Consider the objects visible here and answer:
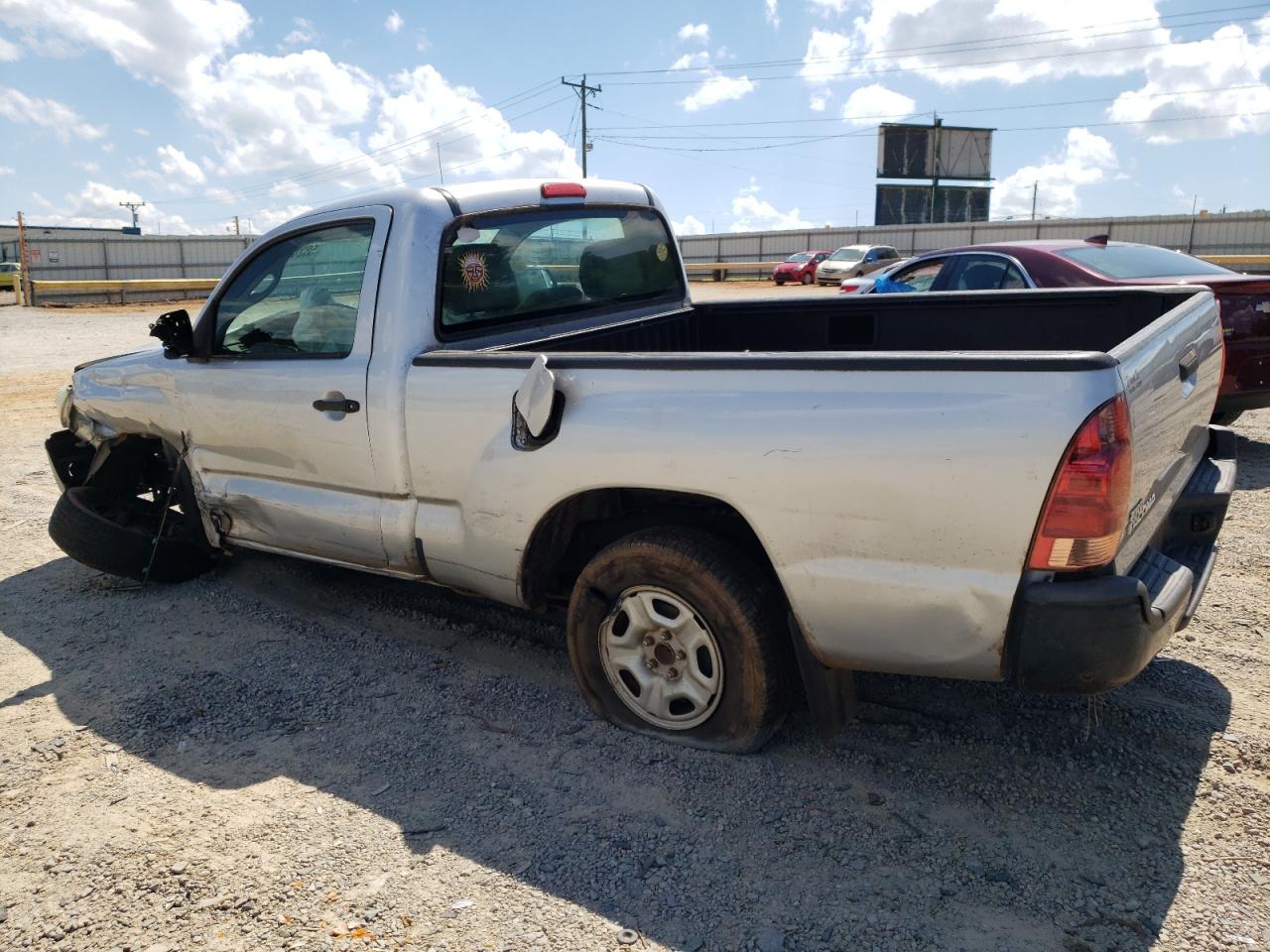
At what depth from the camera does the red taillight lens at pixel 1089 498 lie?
2.34 metres

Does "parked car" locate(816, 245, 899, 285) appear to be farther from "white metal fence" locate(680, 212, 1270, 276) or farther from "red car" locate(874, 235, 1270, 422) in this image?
"red car" locate(874, 235, 1270, 422)

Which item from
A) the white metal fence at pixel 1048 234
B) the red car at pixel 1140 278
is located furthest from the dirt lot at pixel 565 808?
the white metal fence at pixel 1048 234

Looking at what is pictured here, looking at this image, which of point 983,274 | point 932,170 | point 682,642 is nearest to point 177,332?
point 682,642

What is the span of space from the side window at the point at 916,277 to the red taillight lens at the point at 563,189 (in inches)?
214

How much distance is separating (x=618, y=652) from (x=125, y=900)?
163 cm

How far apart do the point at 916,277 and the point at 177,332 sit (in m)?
6.88

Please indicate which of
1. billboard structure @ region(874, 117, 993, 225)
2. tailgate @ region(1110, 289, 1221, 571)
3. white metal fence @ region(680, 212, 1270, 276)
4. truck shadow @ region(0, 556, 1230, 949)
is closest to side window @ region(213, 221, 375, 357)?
truck shadow @ region(0, 556, 1230, 949)

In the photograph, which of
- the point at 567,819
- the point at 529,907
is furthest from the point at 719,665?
the point at 529,907

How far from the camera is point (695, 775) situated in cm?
316

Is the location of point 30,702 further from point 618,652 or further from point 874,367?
point 874,367

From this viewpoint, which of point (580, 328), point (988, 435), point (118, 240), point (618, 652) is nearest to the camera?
point (988, 435)

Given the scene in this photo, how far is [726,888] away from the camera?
2.63m

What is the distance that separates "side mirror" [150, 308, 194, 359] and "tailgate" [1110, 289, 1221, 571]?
12.8 feet

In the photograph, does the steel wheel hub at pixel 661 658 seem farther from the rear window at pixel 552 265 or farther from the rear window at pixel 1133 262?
the rear window at pixel 1133 262
